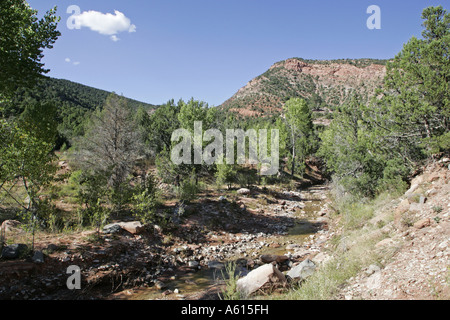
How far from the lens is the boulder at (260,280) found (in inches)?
250

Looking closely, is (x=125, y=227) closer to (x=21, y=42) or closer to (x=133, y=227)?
(x=133, y=227)

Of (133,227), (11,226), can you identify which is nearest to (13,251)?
(11,226)

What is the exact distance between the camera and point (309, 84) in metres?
121

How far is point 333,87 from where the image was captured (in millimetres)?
116625

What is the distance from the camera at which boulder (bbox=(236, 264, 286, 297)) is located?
6.36 meters

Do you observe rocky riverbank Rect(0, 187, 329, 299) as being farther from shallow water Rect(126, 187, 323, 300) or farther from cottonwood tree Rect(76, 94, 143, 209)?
cottonwood tree Rect(76, 94, 143, 209)

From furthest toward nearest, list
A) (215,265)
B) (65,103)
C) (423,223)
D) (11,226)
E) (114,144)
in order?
(65,103) → (114,144) → (215,265) → (11,226) → (423,223)

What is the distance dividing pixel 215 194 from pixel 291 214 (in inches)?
256

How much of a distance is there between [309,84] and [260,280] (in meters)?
130

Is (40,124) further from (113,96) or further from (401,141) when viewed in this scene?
(401,141)

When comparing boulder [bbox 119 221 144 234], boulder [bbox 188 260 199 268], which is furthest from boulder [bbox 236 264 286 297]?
boulder [bbox 119 221 144 234]
